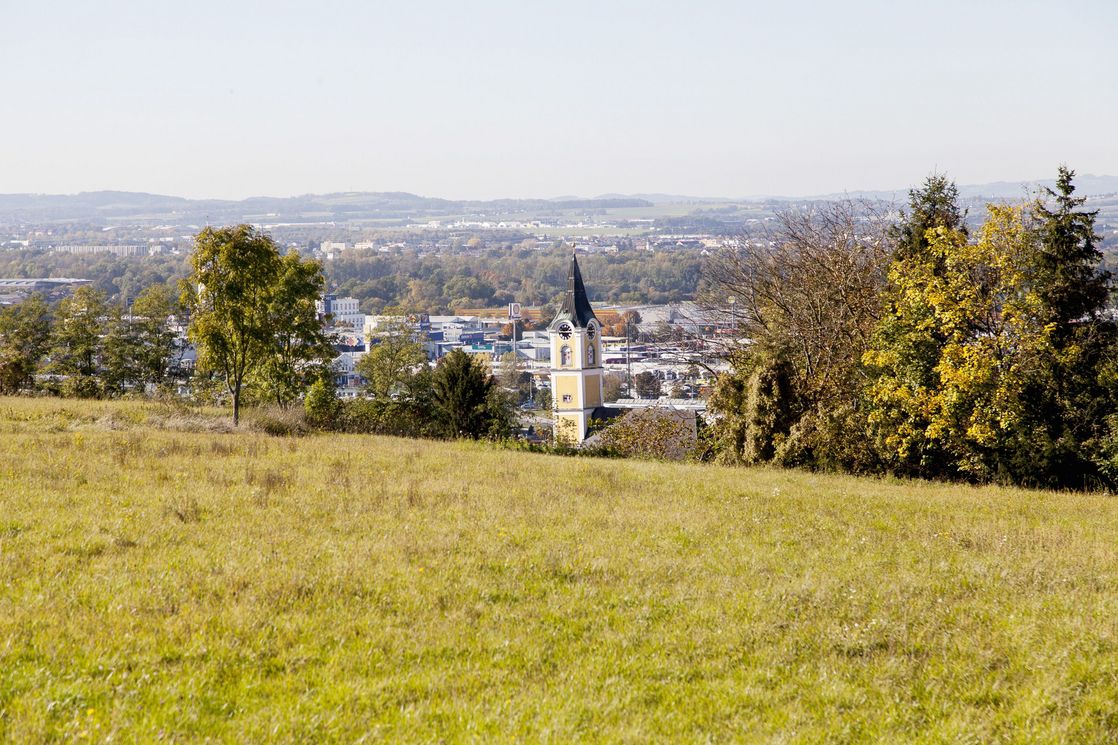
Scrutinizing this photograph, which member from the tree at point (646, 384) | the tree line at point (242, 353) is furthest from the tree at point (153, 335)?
the tree at point (646, 384)

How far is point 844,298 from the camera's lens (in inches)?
1062

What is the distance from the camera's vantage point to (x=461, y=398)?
30688 mm

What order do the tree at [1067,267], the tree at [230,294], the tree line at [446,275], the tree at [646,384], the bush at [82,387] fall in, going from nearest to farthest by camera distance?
the tree at [1067,267] < the tree at [230,294] < the bush at [82,387] < the tree at [646,384] < the tree line at [446,275]

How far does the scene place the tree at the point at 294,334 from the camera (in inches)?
1180

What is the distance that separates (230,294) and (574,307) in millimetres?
42040

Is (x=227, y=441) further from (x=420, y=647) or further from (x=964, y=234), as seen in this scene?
(x=964, y=234)

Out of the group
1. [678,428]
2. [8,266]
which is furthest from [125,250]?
[678,428]

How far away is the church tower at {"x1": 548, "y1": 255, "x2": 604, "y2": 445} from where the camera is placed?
219ft

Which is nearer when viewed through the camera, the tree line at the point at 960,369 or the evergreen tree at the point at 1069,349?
the evergreen tree at the point at 1069,349

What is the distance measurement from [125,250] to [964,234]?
193212 millimetres

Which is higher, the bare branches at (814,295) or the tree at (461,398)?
the bare branches at (814,295)

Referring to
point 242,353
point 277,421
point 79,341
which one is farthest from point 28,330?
point 277,421

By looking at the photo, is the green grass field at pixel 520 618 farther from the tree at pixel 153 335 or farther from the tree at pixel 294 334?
the tree at pixel 153 335

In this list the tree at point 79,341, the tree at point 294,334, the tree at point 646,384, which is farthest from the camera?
the tree at point 646,384
